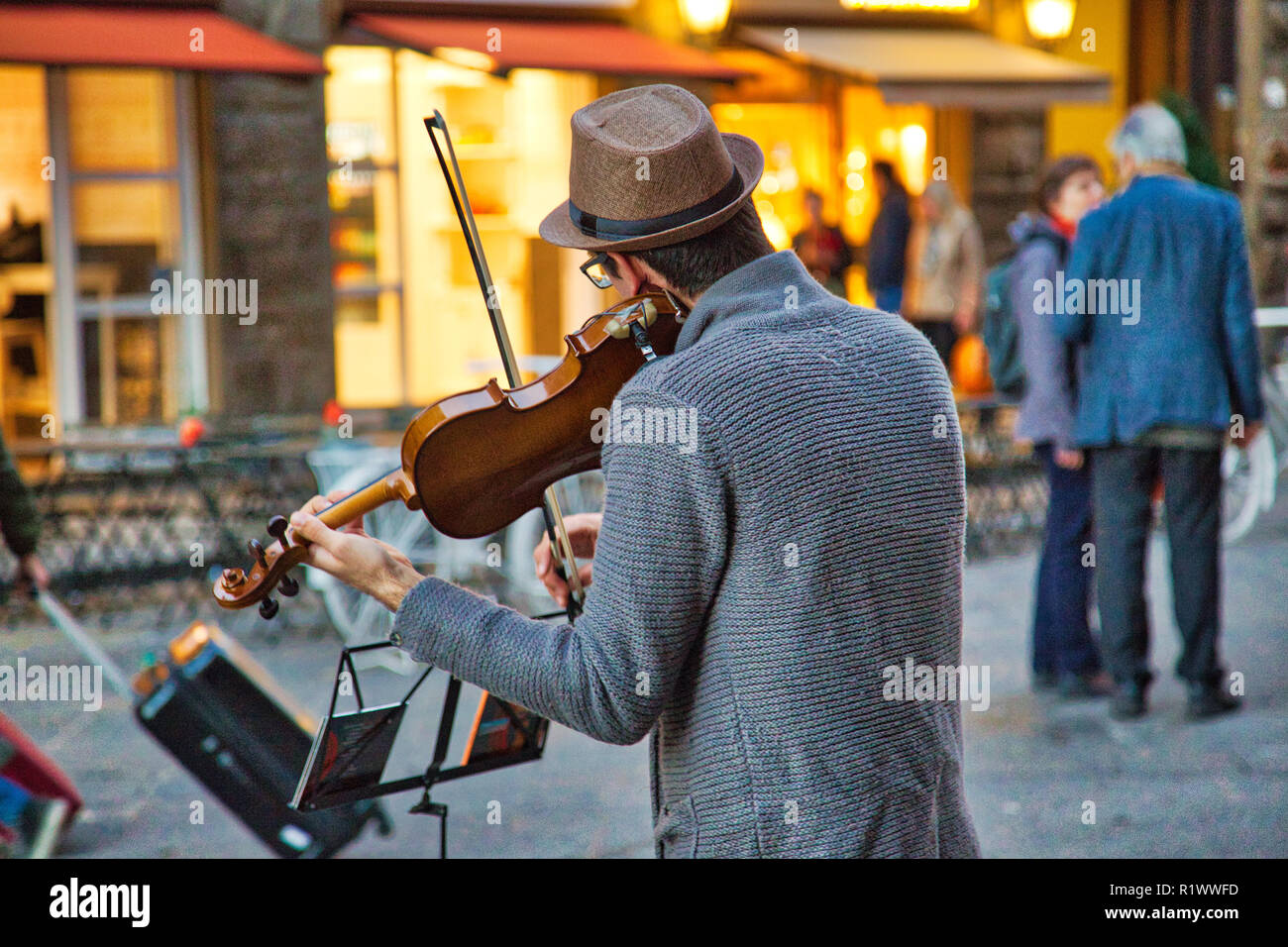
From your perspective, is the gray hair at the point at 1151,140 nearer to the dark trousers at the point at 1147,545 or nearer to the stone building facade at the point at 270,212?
the dark trousers at the point at 1147,545

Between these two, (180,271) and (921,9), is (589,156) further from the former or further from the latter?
(921,9)

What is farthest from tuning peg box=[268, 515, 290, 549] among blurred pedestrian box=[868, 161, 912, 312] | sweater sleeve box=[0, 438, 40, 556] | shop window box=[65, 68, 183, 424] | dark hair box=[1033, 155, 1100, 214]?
blurred pedestrian box=[868, 161, 912, 312]

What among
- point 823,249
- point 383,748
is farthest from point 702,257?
point 823,249

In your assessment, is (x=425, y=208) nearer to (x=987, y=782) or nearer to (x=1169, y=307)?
(x=1169, y=307)

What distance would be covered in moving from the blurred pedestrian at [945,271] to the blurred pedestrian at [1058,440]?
16.0 ft

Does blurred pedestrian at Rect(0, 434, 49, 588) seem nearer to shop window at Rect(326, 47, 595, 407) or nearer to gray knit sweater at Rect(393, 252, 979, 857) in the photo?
gray knit sweater at Rect(393, 252, 979, 857)

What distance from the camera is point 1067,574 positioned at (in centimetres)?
550

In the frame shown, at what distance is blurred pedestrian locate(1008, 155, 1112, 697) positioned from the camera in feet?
18.0

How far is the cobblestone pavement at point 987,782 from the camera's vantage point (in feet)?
14.5

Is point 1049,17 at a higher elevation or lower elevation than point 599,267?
higher

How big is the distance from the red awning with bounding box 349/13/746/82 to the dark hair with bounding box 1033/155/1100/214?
3.73 m

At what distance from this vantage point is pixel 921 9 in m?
12.6

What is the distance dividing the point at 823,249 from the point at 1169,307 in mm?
6781
